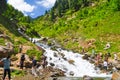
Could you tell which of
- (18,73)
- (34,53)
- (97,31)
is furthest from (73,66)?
(97,31)

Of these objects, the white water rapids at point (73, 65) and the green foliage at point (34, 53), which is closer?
the green foliage at point (34, 53)

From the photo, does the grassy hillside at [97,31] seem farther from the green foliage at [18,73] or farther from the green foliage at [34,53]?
the green foliage at [18,73]

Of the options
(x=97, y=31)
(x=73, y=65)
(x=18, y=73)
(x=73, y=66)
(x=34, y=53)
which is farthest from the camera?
(x=97, y=31)

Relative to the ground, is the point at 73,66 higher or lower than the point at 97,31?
lower

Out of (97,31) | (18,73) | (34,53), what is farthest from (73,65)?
(97,31)

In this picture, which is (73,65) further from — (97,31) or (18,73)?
(97,31)

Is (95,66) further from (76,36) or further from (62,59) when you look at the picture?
(76,36)

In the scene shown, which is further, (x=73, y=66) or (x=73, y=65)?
(x=73, y=65)

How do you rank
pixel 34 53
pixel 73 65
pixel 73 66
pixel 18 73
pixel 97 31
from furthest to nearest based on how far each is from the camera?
pixel 97 31, pixel 73 65, pixel 73 66, pixel 34 53, pixel 18 73

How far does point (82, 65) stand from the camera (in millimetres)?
72625

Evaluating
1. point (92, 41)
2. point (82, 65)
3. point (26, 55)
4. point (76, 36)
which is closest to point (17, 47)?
point (26, 55)

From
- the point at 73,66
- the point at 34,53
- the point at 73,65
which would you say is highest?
the point at 34,53

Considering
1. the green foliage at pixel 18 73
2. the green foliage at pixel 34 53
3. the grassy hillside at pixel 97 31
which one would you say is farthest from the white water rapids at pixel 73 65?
the grassy hillside at pixel 97 31

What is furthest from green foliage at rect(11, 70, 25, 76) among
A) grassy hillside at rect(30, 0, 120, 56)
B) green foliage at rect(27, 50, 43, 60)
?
grassy hillside at rect(30, 0, 120, 56)
